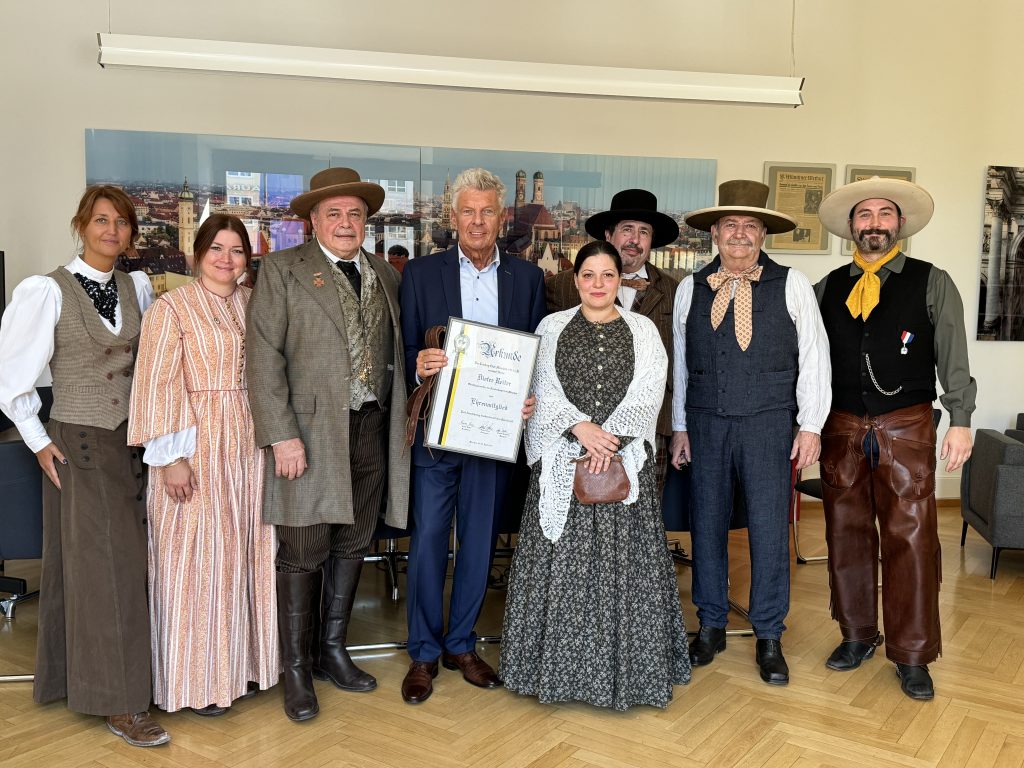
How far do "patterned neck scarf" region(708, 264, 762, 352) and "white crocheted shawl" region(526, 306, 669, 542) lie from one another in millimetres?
374

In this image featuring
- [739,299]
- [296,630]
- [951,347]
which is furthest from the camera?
[739,299]

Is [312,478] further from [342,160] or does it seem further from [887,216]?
[342,160]

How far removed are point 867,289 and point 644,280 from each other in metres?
0.95

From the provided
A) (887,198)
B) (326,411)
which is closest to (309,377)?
(326,411)

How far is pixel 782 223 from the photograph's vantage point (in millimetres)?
3467

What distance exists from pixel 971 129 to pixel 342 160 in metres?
4.65

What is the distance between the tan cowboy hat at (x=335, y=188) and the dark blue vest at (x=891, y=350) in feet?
6.38

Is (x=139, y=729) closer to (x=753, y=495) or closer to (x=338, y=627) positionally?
(x=338, y=627)

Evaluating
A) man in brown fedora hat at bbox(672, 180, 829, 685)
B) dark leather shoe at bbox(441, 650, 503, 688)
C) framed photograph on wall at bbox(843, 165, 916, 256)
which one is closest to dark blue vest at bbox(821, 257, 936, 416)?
man in brown fedora hat at bbox(672, 180, 829, 685)

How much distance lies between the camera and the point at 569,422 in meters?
3.07

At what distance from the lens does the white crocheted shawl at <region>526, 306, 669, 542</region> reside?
3.07 meters

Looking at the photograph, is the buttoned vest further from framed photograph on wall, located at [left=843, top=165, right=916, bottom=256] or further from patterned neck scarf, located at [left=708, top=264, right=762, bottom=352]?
framed photograph on wall, located at [left=843, top=165, right=916, bottom=256]

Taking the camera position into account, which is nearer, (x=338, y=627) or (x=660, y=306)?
(x=338, y=627)

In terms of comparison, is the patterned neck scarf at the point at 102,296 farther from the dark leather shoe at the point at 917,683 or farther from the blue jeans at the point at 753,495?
the dark leather shoe at the point at 917,683
